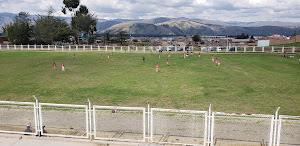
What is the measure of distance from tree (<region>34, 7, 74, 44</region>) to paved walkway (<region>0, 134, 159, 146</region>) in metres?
65.6

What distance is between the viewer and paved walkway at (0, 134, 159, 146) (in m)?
8.31

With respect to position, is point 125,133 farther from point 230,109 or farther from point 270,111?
point 270,111

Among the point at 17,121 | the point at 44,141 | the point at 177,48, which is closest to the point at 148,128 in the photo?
the point at 44,141

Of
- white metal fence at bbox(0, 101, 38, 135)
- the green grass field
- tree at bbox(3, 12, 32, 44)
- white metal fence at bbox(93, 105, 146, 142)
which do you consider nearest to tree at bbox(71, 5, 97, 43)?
tree at bbox(3, 12, 32, 44)

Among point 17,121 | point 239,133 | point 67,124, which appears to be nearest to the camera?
point 239,133

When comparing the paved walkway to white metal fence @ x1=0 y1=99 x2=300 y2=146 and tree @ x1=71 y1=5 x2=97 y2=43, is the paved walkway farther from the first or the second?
tree @ x1=71 y1=5 x2=97 y2=43

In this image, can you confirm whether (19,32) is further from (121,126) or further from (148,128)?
(148,128)

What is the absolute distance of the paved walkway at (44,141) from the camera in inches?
327

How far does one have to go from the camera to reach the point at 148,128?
27.2ft

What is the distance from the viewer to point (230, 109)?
12867mm

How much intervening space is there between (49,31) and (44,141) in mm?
67780

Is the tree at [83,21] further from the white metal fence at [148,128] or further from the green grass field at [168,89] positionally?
the white metal fence at [148,128]

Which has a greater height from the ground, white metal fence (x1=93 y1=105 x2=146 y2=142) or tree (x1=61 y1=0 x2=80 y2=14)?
tree (x1=61 y1=0 x2=80 y2=14)

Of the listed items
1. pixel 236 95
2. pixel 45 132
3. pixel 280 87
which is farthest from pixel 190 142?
pixel 280 87
